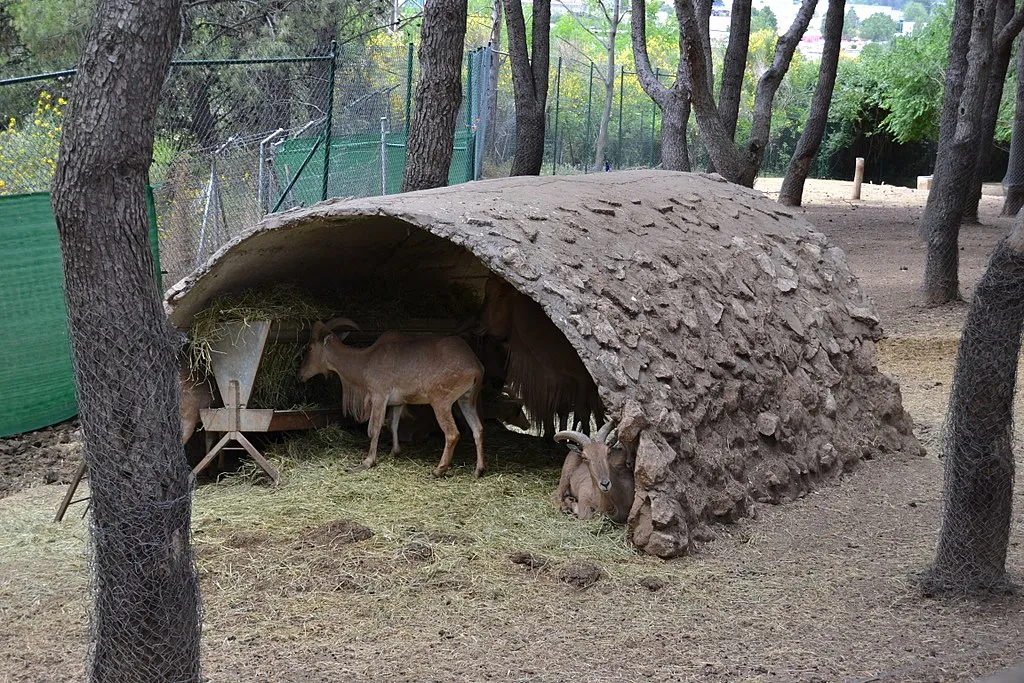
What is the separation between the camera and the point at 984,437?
5.21 meters

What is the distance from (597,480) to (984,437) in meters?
2.11

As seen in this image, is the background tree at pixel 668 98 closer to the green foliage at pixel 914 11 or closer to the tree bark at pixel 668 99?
the tree bark at pixel 668 99

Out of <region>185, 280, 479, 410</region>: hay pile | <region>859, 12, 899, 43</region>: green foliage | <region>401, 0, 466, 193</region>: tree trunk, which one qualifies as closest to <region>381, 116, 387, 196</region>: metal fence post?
<region>401, 0, 466, 193</region>: tree trunk

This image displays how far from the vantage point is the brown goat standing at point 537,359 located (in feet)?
26.5

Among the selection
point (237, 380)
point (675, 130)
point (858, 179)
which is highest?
point (675, 130)

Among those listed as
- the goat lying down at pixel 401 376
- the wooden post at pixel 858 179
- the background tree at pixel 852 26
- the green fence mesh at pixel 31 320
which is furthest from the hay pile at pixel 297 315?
the background tree at pixel 852 26

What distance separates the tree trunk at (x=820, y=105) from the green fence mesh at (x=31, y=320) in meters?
12.6

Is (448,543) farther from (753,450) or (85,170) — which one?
(85,170)

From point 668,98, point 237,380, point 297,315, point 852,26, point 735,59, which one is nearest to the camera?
point 237,380

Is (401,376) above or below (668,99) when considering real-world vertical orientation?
below

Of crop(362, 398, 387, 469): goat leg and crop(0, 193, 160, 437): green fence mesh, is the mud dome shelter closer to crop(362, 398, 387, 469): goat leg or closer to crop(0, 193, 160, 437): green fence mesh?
crop(362, 398, 387, 469): goat leg

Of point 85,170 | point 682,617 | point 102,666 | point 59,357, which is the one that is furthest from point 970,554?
point 59,357

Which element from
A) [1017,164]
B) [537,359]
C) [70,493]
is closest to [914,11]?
[1017,164]

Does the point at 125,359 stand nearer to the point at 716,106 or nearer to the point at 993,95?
the point at 716,106
